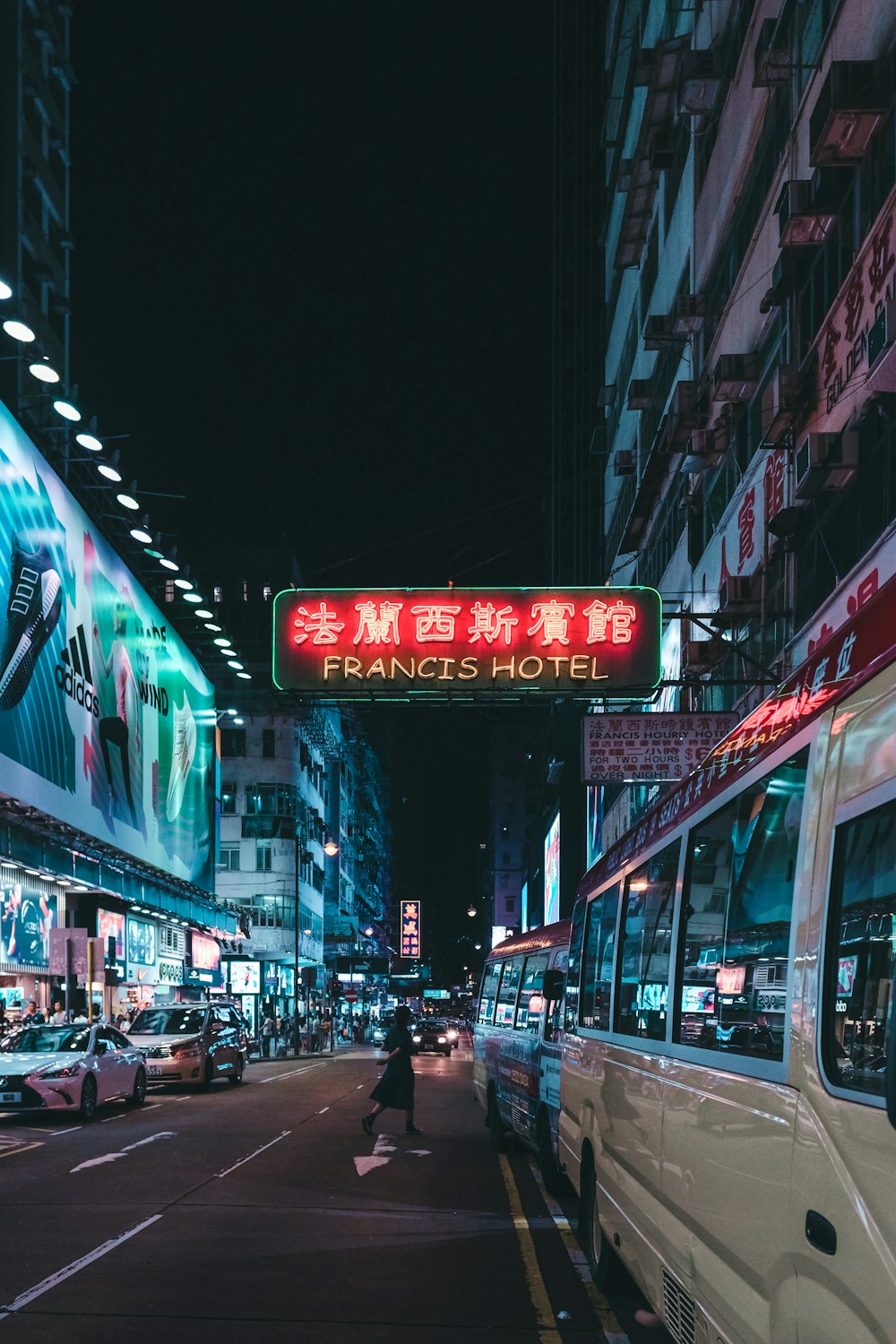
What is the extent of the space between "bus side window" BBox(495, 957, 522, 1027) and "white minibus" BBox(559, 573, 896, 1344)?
990 centimetres

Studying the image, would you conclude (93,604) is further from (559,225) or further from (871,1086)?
(559,225)

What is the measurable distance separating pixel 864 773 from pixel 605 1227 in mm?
5901

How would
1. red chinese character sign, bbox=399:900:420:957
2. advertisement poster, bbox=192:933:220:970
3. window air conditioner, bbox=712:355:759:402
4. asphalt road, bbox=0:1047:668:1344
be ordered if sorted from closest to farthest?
asphalt road, bbox=0:1047:668:1344, window air conditioner, bbox=712:355:759:402, advertisement poster, bbox=192:933:220:970, red chinese character sign, bbox=399:900:420:957

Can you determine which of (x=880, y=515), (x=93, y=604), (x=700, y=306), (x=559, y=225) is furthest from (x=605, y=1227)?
(x=559, y=225)

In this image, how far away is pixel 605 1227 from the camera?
8930 mm

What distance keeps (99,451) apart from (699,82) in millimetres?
16881

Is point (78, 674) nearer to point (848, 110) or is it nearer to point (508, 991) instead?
point (508, 991)

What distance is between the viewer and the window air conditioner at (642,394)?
3325 centimetres

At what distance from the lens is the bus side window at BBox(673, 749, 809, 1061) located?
→ 476 cm

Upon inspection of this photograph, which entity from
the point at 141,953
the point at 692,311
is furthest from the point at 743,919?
the point at 141,953

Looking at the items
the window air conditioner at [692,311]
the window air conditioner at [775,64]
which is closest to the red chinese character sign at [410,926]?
the window air conditioner at [692,311]

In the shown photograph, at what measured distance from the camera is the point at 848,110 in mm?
14648

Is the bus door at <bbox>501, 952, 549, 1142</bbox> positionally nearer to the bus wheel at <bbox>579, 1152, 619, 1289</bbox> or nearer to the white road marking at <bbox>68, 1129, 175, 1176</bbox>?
the bus wheel at <bbox>579, 1152, 619, 1289</bbox>

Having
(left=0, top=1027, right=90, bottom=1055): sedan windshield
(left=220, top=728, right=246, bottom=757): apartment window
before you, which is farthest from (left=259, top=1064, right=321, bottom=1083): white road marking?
(left=220, top=728, right=246, bottom=757): apartment window
